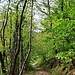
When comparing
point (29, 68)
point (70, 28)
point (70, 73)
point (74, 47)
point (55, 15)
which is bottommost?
point (29, 68)

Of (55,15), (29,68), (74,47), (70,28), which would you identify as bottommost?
(29,68)

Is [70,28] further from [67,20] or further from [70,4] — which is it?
[70,4]

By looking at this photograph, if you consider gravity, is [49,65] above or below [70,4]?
below

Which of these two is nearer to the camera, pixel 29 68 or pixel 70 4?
pixel 70 4

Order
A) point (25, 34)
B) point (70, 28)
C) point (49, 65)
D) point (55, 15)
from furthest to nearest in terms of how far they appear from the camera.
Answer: point (49, 65) < point (25, 34) < point (55, 15) < point (70, 28)

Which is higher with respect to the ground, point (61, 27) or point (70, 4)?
point (70, 4)

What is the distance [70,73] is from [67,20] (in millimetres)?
8300

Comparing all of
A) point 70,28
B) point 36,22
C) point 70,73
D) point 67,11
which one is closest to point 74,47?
point 70,28

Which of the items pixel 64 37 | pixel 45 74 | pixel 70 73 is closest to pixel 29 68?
pixel 45 74

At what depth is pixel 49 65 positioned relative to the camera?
25.2 m

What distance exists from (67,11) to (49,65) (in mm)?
16367

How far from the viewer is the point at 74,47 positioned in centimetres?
915

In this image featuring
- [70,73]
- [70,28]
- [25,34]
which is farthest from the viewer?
[25,34]

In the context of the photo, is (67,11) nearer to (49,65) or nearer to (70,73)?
(70,73)
